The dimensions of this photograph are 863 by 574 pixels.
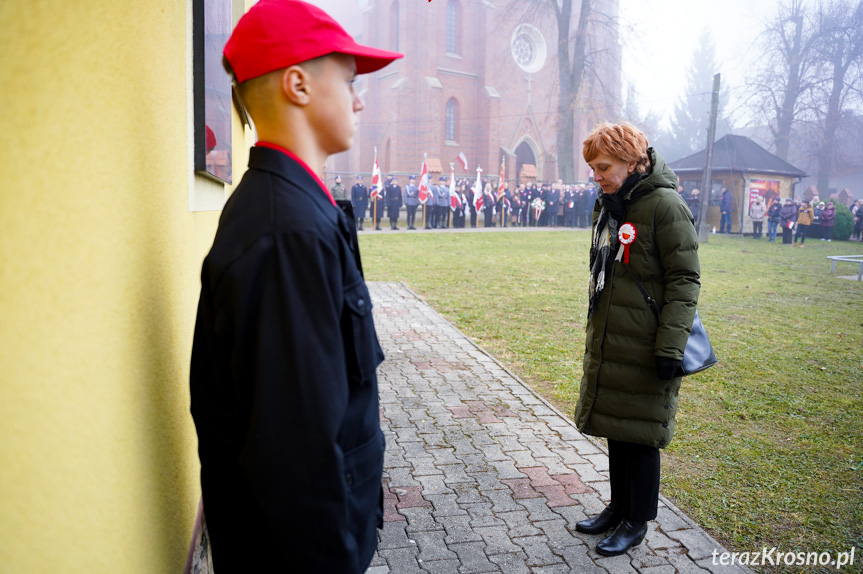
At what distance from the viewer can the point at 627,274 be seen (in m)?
3.11

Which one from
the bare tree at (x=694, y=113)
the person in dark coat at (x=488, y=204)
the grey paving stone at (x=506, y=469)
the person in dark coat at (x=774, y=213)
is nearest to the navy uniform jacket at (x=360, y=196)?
the person in dark coat at (x=488, y=204)

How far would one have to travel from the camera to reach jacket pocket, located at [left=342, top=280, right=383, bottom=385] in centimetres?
139

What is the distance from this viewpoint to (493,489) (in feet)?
12.3

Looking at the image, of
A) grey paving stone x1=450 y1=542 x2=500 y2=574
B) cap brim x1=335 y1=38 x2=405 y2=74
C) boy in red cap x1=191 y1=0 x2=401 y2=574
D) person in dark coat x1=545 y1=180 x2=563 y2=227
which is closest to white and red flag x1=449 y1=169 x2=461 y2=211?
person in dark coat x1=545 y1=180 x2=563 y2=227

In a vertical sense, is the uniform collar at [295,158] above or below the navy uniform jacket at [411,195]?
below

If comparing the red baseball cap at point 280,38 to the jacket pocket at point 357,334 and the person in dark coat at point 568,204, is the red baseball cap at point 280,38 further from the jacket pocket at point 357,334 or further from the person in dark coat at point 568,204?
the person in dark coat at point 568,204

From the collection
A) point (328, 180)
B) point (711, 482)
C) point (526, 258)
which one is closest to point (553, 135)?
point (328, 180)

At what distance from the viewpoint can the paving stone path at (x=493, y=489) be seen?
3.05 meters

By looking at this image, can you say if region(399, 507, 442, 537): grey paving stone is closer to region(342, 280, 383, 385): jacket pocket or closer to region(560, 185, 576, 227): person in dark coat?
region(342, 280, 383, 385): jacket pocket

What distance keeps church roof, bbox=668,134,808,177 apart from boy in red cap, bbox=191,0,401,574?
Result: 1287 inches

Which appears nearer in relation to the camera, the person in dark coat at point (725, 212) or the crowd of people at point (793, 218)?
the crowd of people at point (793, 218)

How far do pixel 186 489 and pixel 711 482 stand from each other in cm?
329

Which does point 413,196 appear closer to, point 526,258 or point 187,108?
point 526,258

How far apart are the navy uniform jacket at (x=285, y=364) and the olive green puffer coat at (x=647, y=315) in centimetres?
199
